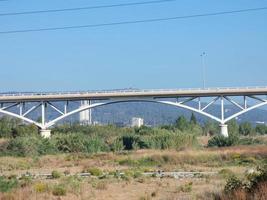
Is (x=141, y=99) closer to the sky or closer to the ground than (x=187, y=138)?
closer to the sky

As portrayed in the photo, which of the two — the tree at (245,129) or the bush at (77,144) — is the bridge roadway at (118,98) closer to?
the bush at (77,144)

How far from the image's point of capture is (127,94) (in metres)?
74.2

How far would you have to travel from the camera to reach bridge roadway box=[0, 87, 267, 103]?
237ft

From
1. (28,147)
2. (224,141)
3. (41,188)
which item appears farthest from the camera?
(224,141)

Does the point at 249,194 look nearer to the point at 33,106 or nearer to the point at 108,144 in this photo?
the point at 108,144

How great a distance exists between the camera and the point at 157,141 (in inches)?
2389

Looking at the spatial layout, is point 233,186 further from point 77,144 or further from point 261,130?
point 261,130

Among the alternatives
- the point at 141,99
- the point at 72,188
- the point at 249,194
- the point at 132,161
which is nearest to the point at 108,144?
the point at 141,99

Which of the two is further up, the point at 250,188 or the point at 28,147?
the point at 28,147

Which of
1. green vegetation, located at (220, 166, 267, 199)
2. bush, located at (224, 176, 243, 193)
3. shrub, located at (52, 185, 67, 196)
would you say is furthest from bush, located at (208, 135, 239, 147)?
green vegetation, located at (220, 166, 267, 199)

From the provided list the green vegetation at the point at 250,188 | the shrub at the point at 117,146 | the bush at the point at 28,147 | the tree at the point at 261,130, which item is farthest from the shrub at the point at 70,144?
the tree at the point at 261,130

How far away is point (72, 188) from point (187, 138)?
39.9 meters

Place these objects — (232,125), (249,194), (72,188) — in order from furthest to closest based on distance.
A: (232,125), (72,188), (249,194)

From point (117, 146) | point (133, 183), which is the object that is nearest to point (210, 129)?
point (117, 146)
